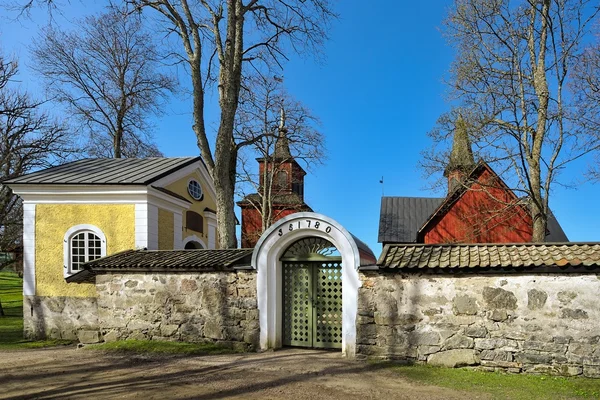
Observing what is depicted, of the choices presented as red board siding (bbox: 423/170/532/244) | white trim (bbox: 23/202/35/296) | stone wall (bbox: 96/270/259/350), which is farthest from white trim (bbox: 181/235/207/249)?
red board siding (bbox: 423/170/532/244)

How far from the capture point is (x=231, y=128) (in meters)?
12.8

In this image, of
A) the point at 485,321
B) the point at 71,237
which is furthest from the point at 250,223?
the point at 485,321

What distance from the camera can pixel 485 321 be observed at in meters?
7.29

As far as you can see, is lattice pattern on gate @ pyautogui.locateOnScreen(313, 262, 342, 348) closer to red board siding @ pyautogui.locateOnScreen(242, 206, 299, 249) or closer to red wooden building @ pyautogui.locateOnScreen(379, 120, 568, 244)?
red wooden building @ pyautogui.locateOnScreen(379, 120, 568, 244)

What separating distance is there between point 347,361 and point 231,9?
10.6 metres

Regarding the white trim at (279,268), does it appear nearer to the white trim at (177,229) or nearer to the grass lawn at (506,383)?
the grass lawn at (506,383)

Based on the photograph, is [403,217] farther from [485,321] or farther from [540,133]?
[485,321]

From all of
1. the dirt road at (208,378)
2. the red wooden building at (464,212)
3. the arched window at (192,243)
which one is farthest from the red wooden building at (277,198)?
the dirt road at (208,378)

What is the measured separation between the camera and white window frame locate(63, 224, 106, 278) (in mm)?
12539

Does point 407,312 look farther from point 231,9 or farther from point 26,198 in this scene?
point 26,198

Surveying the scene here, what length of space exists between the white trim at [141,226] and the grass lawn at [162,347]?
360 centimetres

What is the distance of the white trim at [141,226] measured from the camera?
1234cm

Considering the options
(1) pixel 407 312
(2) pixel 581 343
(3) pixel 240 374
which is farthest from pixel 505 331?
(3) pixel 240 374

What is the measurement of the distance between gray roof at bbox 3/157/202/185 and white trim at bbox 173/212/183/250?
5.00 feet
